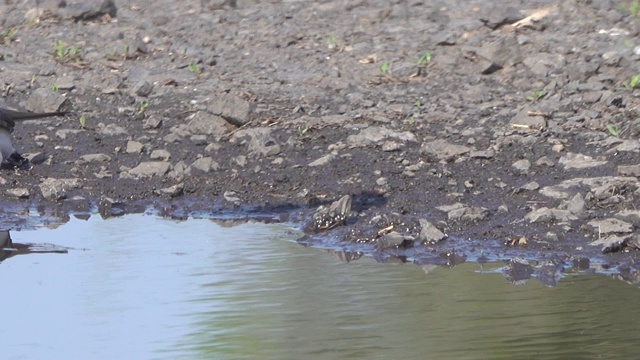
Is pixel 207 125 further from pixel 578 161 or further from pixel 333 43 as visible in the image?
pixel 578 161

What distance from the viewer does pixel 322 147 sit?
29.1 ft

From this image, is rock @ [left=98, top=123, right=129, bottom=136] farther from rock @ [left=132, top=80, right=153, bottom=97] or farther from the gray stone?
rock @ [left=132, top=80, right=153, bottom=97]

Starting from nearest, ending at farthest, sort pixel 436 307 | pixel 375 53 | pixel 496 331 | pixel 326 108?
pixel 496 331
pixel 436 307
pixel 326 108
pixel 375 53

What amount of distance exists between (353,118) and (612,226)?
9.22 ft

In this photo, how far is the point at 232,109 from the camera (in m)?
9.30

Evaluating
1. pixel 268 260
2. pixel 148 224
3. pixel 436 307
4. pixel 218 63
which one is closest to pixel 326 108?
pixel 218 63

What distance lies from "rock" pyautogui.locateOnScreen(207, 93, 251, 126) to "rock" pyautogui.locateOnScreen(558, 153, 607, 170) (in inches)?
89.0

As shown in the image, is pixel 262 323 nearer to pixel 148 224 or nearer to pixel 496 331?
pixel 496 331

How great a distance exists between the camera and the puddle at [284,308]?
5363 mm

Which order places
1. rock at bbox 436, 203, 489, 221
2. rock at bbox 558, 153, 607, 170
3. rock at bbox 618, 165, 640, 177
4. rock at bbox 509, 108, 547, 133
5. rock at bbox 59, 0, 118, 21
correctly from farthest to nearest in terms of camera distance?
1. rock at bbox 59, 0, 118, 21
2. rock at bbox 509, 108, 547, 133
3. rock at bbox 558, 153, 607, 170
4. rock at bbox 618, 165, 640, 177
5. rock at bbox 436, 203, 489, 221

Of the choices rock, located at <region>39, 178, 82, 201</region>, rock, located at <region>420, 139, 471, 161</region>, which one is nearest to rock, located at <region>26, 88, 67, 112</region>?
rock, located at <region>39, 178, 82, 201</region>

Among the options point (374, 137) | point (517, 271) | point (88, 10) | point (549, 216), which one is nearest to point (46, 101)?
point (88, 10)

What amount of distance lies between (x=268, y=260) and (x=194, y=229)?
95 centimetres

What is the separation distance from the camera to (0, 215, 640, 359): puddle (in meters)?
5.36
